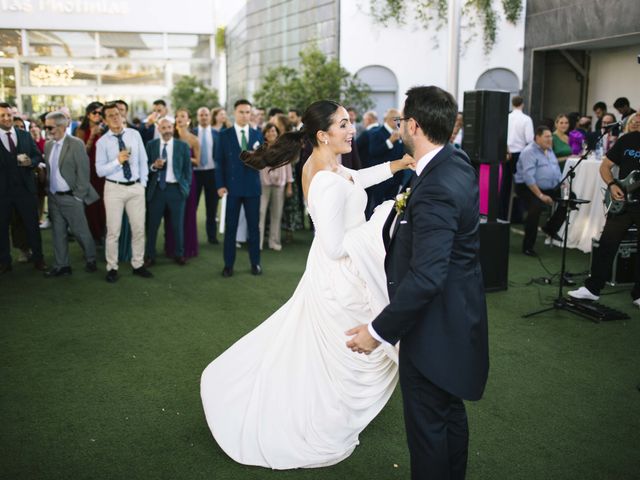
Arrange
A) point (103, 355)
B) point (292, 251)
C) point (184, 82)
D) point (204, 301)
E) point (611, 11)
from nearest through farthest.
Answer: point (103, 355)
point (204, 301)
point (292, 251)
point (611, 11)
point (184, 82)

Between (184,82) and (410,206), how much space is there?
18.2 metres

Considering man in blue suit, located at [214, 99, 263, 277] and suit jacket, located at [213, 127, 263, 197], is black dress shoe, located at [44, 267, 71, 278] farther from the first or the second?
suit jacket, located at [213, 127, 263, 197]

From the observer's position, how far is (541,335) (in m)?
5.11

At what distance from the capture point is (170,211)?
7531 mm

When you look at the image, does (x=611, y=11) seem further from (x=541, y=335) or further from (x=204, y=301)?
(x=204, y=301)

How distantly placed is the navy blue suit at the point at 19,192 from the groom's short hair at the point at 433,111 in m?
5.99

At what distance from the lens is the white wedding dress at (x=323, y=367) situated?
306cm

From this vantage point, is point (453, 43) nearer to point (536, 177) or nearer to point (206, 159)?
point (536, 177)

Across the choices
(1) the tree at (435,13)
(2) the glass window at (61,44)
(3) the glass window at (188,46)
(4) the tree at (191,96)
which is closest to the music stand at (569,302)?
(1) the tree at (435,13)

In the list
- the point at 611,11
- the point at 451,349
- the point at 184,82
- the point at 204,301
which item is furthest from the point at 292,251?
the point at 184,82

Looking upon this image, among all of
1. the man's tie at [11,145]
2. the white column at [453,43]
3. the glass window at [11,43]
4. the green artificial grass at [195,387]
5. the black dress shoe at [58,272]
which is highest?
the glass window at [11,43]

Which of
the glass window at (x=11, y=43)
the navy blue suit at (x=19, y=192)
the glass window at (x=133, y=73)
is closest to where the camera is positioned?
the navy blue suit at (x=19, y=192)

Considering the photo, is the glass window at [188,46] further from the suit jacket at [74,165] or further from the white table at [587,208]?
the white table at [587,208]

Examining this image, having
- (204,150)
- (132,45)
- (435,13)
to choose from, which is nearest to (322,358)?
(204,150)
